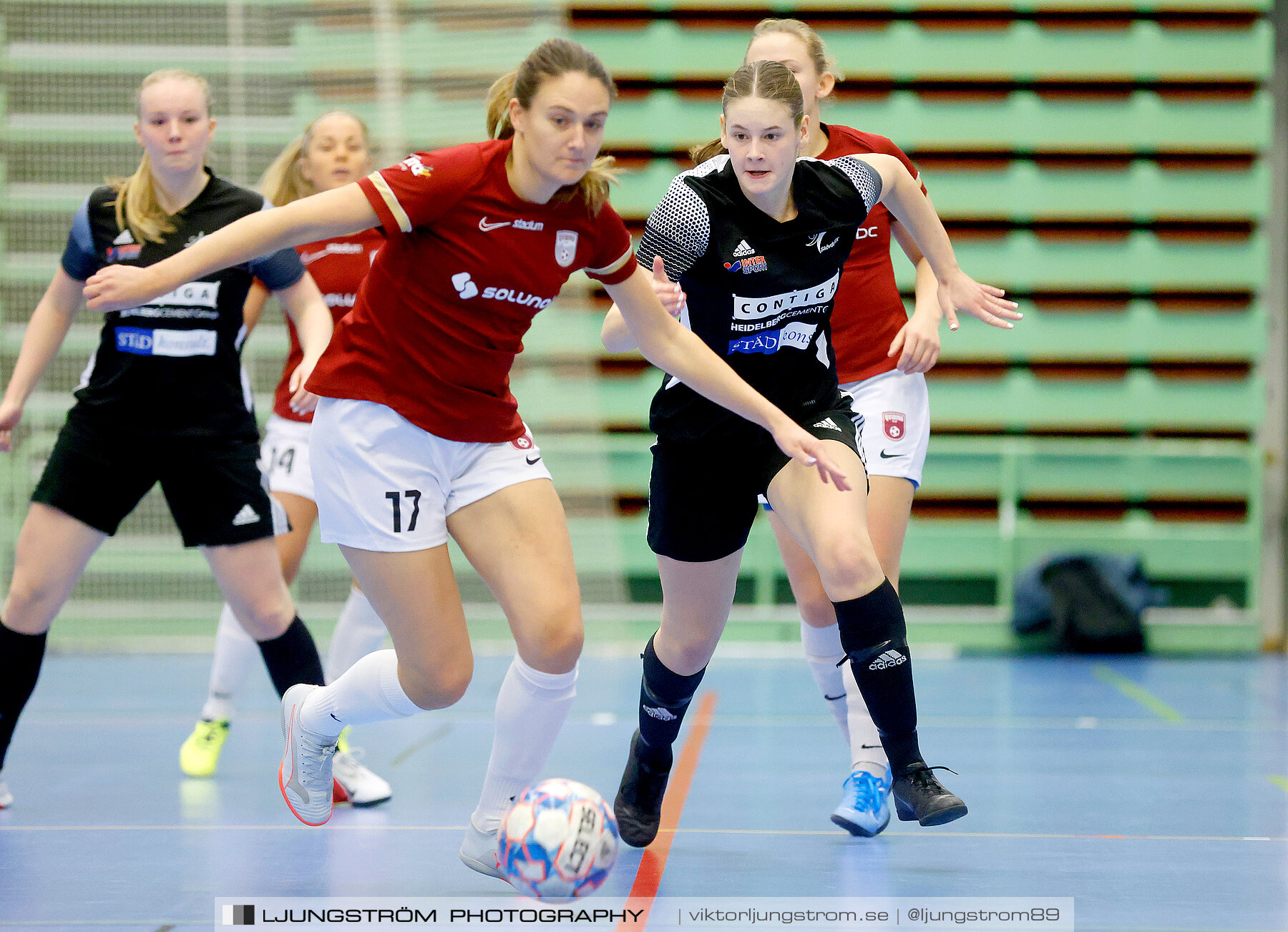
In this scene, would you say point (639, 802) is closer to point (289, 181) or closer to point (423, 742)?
point (423, 742)

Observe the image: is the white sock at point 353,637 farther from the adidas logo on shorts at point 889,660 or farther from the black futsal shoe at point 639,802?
the adidas logo on shorts at point 889,660

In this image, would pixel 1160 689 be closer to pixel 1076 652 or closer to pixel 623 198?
pixel 1076 652

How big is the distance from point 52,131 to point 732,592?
21.5 feet

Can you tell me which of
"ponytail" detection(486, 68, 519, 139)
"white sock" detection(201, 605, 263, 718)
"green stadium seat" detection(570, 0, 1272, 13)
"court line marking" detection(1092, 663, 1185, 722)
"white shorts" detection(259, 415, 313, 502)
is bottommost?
"court line marking" detection(1092, 663, 1185, 722)

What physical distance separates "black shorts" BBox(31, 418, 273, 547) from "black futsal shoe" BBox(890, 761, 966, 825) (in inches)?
72.4

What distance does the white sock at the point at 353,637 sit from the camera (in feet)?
13.3

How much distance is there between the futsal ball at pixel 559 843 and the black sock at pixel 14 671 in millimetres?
1738

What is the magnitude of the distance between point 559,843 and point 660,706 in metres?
0.86

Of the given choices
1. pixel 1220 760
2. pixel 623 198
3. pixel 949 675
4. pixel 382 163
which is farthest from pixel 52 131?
pixel 1220 760

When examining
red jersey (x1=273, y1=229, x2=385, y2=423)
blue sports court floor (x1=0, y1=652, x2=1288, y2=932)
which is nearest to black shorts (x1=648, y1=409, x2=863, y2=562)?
blue sports court floor (x1=0, y1=652, x2=1288, y2=932)

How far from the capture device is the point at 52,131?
7.99 m

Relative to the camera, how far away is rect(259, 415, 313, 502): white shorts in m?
4.14

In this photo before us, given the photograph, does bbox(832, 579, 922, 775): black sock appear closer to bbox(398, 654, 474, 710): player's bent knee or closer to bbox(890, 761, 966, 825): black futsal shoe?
bbox(890, 761, 966, 825): black futsal shoe

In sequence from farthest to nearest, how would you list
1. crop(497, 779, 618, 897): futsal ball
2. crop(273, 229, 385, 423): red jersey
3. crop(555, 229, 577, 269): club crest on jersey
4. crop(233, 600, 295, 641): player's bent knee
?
crop(273, 229, 385, 423): red jersey → crop(233, 600, 295, 641): player's bent knee → crop(555, 229, 577, 269): club crest on jersey → crop(497, 779, 618, 897): futsal ball
